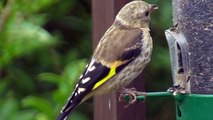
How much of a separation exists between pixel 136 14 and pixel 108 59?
0.41 metres

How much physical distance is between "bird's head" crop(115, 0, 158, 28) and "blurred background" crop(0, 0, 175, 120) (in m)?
0.13

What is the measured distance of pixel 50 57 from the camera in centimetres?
789

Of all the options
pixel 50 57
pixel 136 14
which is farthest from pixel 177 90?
pixel 50 57

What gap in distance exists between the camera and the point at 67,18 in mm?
8195

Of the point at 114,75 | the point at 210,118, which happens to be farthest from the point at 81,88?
the point at 210,118

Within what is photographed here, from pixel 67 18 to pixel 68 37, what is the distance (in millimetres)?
112

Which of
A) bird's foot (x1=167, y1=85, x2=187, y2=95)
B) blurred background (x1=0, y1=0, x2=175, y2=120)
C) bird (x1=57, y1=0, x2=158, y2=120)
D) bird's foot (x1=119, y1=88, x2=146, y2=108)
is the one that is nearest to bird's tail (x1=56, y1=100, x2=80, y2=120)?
bird (x1=57, y1=0, x2=158, y2=120)

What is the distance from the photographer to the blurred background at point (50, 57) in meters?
7.34

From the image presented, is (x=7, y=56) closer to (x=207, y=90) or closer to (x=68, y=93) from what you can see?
(x=68, y=93)

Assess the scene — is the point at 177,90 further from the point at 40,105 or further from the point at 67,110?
the point at 40,105

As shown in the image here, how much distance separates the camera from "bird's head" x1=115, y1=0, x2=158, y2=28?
7359 millimetres

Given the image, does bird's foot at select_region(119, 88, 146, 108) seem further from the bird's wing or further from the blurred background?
the blurred background

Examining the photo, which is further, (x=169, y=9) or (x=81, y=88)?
(x=169, y=9)

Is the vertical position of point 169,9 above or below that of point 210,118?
above
